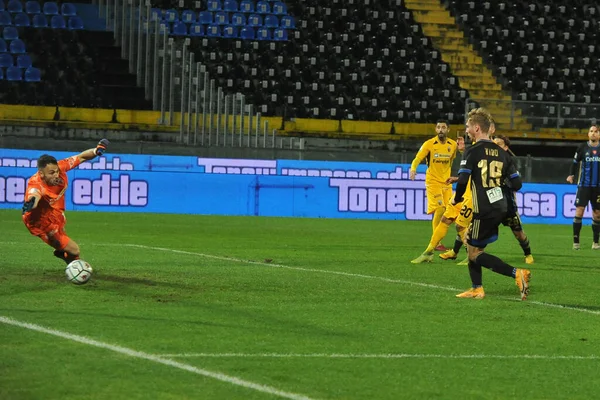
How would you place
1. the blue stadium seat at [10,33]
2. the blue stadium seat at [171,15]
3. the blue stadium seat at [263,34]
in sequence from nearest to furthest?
the blue stadium seat at [10,33], the blue stadium seat at [171,15], the blue stadium seat at [263,34]

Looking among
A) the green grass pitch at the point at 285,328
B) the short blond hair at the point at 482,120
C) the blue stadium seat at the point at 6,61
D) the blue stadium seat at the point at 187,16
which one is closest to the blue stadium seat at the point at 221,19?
the blue stadium seat at the point at 187,16

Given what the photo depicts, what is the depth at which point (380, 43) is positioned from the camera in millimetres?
38750

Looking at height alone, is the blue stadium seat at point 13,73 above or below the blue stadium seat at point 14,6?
below

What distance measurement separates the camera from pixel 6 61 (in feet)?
112

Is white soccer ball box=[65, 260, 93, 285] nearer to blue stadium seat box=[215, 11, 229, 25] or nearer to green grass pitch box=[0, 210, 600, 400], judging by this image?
green grass pitch box=[0, 210, 600, 400]

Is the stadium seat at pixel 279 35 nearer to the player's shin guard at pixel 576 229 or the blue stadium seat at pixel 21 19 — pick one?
the blue stadium seat at pixel 21 19

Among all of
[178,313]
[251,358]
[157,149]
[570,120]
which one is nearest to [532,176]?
[570,120]

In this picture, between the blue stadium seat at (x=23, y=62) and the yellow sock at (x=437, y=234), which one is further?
the blue stadium seat at (x=23, y=62)

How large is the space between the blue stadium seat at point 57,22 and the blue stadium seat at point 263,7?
21.8 ft

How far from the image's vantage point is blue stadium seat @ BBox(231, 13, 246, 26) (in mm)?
38344

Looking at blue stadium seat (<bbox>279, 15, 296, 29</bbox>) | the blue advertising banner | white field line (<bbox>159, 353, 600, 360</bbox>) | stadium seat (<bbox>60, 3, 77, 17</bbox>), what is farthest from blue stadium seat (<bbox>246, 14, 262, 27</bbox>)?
white field line (<bbox>159, 353, 600, 360</bbox>)

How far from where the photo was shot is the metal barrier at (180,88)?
3086cm

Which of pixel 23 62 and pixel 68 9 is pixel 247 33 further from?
pixel 23 62

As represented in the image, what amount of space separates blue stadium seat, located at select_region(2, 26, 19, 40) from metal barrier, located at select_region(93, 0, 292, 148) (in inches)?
110
